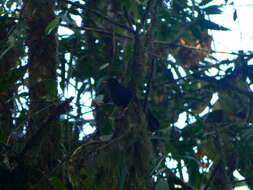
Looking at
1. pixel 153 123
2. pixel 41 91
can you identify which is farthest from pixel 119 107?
pixel 41 91

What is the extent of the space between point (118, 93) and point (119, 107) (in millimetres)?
491

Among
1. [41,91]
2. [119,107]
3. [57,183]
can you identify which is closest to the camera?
[57,183]

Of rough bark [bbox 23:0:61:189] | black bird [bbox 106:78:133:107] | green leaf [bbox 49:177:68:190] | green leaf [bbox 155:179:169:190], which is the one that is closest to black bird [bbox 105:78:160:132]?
black bird [bbox 106:78:133:107]

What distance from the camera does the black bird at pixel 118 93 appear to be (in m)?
4.62

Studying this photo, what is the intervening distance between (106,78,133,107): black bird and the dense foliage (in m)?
0.05

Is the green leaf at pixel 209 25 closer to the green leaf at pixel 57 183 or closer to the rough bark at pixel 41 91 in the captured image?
the rough bark at pixel 41 91

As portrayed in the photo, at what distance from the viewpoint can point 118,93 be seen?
4.98 meters

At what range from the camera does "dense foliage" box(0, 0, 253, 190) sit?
333 centimetres

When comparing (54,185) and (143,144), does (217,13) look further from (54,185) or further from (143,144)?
(54,185)

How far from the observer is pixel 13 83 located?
4113mm

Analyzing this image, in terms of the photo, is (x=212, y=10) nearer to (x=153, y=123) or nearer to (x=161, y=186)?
(x=153, y=123)

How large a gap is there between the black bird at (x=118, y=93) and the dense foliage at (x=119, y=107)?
0.05 m

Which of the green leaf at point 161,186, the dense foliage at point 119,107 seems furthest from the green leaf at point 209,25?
the green leaf at point 161,186

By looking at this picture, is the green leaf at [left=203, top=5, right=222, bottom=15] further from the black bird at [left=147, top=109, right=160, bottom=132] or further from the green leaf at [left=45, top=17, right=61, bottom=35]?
the green leaf at [left=45, top=17, right=61, bottom=35]
